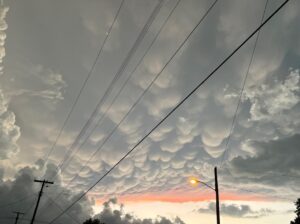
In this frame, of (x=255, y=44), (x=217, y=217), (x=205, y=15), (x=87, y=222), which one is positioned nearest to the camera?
(x=205, y=15)

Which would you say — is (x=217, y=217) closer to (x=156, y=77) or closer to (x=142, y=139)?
(x=142, y=139)

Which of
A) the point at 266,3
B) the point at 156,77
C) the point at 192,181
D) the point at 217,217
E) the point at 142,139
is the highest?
the point at 266,3

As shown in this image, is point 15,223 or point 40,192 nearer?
point 40,192

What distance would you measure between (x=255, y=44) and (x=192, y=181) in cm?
826

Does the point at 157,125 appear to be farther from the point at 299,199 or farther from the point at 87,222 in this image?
the point at 87,222

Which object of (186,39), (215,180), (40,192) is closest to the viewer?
(186,39)

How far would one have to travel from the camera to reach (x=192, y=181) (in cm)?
1636

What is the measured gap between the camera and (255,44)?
13484 millimetres

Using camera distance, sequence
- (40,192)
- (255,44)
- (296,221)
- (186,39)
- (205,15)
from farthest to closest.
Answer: (296,221) < (40,192) < (255,44) < (186,39) < (205,15)

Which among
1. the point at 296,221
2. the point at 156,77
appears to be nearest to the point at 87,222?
the point at 296,221

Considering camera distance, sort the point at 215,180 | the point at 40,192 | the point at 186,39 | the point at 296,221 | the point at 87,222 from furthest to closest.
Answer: the point at 87,222 → the point at 296,221 → the point at 40,192 → the point at 215,180 → the point at 186,39

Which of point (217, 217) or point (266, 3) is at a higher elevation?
point (266, 3)

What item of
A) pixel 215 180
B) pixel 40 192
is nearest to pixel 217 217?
pixel 215 180

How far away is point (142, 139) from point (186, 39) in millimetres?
5545
